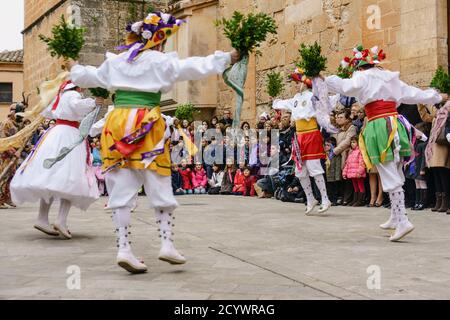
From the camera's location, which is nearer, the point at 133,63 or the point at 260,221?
the point at 133,63

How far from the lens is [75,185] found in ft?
25.2

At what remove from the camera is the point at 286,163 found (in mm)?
14234

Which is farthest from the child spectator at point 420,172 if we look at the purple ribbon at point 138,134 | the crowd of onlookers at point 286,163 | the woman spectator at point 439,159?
the purple ribbon at point 138,134

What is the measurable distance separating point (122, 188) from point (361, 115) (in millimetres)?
7803

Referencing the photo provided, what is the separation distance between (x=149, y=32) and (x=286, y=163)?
28.2 ft

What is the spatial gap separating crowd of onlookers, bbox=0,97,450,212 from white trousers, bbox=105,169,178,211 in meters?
3.02

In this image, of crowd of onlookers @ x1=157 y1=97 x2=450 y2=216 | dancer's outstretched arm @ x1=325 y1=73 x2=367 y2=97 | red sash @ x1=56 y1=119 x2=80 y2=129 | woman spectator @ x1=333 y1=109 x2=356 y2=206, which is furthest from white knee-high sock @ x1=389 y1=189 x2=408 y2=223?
woman spectator @ x1=333 y1=109 x2=356 y2=206

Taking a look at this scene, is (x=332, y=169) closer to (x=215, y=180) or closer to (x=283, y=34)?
(x=215, y=180)

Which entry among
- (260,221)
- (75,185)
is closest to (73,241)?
(75,185)

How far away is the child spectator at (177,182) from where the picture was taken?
55.9 feet

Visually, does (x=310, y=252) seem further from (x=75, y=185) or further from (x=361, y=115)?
(x=361, y=115)

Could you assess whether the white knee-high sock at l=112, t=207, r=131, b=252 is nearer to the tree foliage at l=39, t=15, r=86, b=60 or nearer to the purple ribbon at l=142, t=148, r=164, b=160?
the purple ribbon at l=142, t=148, r=164, b=160

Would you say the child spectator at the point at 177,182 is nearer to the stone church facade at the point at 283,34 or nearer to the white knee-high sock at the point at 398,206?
the stone church facade at the point at 283,34

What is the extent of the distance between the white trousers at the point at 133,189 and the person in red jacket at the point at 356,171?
277 inches
